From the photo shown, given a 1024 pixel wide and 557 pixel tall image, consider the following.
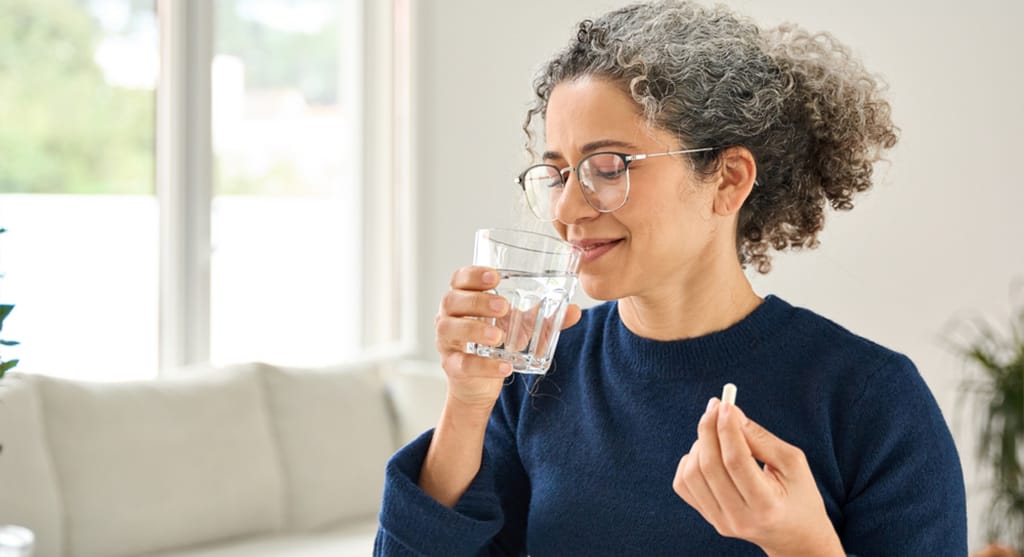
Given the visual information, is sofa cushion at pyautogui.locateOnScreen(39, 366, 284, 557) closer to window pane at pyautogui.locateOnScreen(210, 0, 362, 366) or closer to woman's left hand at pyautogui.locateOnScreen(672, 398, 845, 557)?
window pane at pyautogui.locateOnScreen(210, 0, 362, 366)

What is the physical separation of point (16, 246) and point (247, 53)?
1.08 m

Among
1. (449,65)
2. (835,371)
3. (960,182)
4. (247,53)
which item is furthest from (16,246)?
(960,182)

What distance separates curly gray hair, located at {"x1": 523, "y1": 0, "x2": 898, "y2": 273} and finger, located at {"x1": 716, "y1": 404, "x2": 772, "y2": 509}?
413 mm

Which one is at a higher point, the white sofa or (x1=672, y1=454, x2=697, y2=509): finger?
(x1=672, y1=454, x2=697, y2=509): finger

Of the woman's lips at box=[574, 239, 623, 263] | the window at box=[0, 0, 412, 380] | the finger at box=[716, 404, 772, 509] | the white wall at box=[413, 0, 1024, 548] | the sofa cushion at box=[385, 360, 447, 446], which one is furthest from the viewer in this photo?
the sofa cushion at box=[385, 360, 447, 446]

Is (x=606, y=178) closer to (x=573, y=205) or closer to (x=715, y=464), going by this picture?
(x=573, y=205)

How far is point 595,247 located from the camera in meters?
1.34

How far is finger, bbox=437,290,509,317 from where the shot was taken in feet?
4.00

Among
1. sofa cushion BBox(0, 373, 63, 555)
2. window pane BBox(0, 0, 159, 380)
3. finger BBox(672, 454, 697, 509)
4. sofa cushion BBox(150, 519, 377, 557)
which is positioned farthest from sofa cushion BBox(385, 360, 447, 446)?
finger BBox(672, 454, 697, 509)

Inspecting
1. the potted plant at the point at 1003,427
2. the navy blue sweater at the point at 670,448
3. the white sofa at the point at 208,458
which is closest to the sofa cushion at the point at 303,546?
the white sofa at the point at 208,458

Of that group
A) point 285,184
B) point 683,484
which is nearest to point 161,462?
point 285,184

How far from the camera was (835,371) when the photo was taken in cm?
133

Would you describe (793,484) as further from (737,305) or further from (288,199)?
(288,199)

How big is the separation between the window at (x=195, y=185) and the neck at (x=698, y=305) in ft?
7.94
